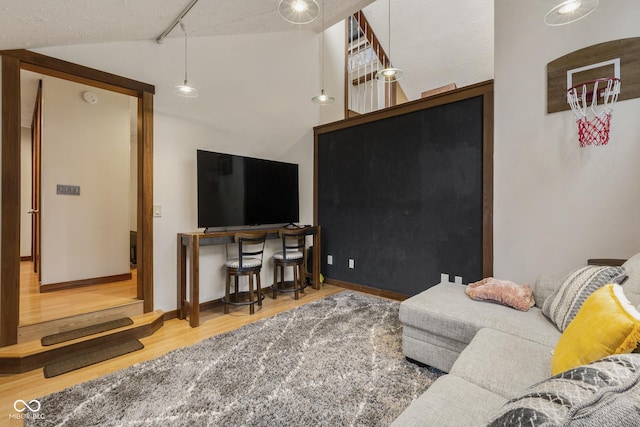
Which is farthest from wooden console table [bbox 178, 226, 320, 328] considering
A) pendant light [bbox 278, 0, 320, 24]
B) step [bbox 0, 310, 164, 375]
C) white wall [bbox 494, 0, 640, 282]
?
white wall [bbox 494, 0, 640, 282]

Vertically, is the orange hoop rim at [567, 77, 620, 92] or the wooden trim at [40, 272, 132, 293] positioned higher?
the orange hoop rim at [567, 77, 620, 92]

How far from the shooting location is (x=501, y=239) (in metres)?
2.80

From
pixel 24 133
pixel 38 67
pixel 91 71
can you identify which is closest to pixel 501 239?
pixel 91 71

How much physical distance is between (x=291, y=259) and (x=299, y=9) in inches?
105

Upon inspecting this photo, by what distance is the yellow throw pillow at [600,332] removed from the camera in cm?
92

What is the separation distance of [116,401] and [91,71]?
2.67 m

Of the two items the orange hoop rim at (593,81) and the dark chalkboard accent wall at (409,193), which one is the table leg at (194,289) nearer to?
the dark chalkboard accent wall at (409,193)

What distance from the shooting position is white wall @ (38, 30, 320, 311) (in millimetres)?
2889

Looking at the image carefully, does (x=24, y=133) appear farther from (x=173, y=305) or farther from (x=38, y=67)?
(x=173, y=305)

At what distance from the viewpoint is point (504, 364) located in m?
1.33

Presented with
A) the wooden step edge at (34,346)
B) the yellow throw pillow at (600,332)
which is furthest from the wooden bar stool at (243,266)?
the yellow throw pillow at (600,332)

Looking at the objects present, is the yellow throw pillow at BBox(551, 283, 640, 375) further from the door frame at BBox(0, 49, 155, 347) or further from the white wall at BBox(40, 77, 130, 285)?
the white wall at BBox(40, 77, 130, 285)

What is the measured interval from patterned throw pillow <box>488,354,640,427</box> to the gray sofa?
0.04 metres

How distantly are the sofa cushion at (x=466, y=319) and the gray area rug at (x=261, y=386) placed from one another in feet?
1.21
